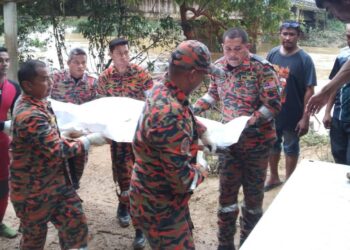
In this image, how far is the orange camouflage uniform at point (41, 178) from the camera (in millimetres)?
2457

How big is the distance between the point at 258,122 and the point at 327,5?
1.58m

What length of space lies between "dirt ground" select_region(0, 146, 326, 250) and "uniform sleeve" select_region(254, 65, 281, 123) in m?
1.34

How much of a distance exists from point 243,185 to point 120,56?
1569 mm

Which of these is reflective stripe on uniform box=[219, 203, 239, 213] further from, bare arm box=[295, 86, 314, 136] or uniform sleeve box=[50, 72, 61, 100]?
uniform sleeve box=[50, 72, 61, 100]

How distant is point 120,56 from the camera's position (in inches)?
146

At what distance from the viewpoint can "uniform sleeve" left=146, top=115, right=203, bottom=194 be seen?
1970mm

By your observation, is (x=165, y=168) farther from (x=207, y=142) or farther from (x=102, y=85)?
(x=102, y=85)

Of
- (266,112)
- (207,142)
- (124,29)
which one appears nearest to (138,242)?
(207,142)

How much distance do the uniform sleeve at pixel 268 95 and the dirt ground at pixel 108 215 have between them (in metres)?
1.34

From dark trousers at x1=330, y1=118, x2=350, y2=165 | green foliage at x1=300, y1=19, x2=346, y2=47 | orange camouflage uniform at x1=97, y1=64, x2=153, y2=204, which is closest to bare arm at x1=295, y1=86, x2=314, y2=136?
dark trousers at x1=330, y1=118, x2=350, y2=165

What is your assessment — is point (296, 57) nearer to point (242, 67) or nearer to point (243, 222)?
point (242, 67)

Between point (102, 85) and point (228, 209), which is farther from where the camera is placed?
point (102, 85)

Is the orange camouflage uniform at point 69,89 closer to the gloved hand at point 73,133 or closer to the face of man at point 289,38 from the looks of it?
the gloved hand at point 73,133

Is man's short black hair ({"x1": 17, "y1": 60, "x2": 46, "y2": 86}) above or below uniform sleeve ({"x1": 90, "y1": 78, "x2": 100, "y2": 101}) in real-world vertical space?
above
